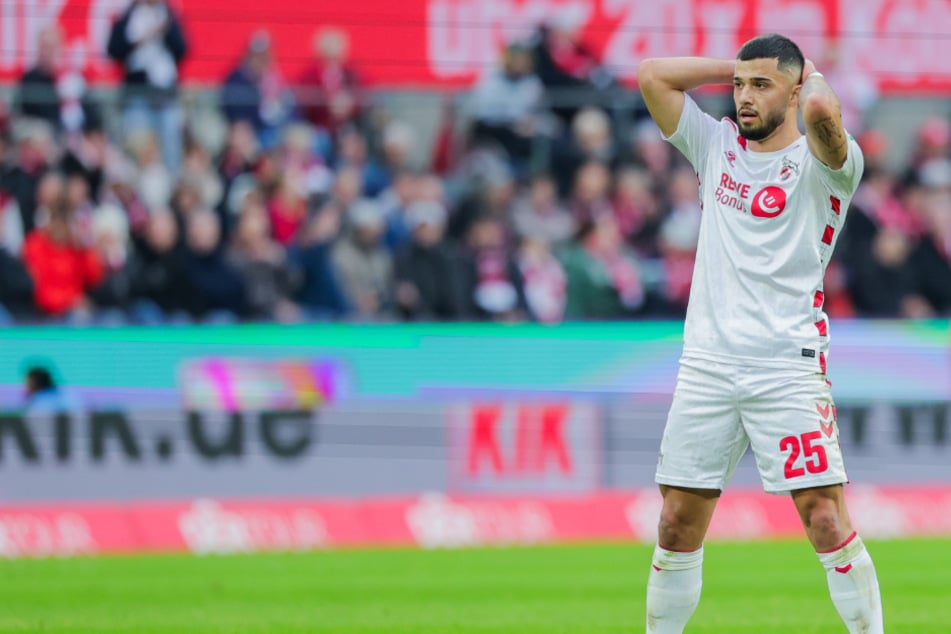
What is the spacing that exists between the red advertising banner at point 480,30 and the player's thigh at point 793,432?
12002 millimetres

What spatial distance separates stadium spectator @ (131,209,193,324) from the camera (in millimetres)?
15500

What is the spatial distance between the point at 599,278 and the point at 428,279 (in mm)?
1759

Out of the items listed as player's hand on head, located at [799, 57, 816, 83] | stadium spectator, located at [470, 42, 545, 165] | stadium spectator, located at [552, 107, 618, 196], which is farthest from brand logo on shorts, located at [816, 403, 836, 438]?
stadium spectator, located at [470, 42, 545, 165]

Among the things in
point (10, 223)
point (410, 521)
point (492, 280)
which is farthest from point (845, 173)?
point (10, 223)

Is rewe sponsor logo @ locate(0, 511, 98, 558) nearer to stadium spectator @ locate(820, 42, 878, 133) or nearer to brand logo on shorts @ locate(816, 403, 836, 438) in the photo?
brand logo on shorts @ locate(816, 403, 836, 438)

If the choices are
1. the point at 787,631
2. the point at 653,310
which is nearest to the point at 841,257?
the point at 653,310

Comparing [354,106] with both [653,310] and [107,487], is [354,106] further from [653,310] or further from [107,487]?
[107,487]

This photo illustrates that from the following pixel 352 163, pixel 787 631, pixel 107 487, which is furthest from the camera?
pixel 352 163

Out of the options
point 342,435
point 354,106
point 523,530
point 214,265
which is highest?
point 354,106

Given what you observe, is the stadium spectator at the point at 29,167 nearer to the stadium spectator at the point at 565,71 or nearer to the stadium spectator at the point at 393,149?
the stadium spectator at the point at 393,149

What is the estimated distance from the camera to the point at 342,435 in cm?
1500

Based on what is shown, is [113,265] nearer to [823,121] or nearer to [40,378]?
[40,378]

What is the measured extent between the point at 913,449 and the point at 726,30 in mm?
6231

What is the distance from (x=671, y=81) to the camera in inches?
278
